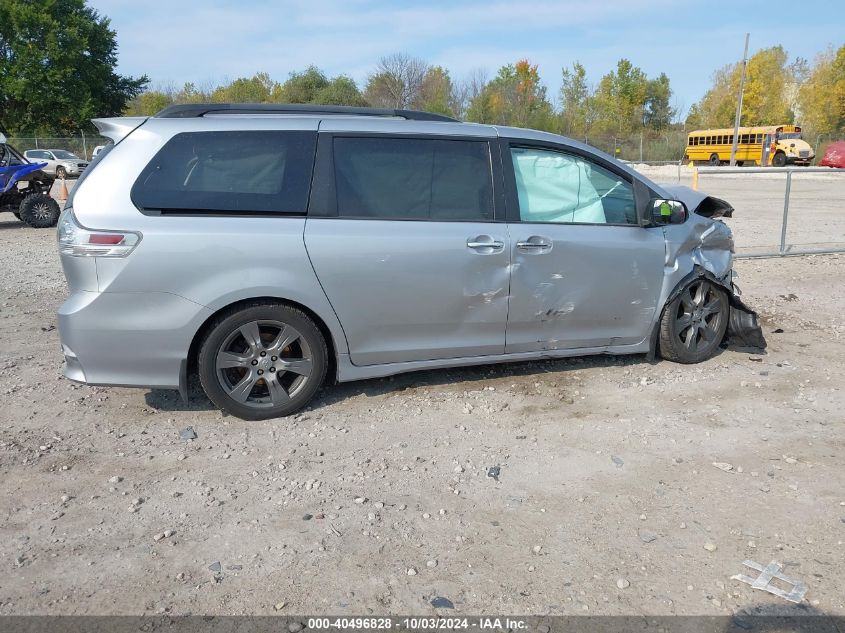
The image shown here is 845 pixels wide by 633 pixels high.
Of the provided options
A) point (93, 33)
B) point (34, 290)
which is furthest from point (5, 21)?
point (34, 290)

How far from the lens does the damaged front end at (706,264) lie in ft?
16.9

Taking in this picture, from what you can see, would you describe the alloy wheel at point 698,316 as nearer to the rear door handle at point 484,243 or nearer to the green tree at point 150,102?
the rear door handle at point 484,243

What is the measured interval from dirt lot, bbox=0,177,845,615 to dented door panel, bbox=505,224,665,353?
0.38 metres

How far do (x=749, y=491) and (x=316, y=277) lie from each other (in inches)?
106

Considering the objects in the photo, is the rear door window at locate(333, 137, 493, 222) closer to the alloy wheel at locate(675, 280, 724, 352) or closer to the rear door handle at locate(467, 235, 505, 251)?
the rear door handle at locate(467, 235, 505, 251)

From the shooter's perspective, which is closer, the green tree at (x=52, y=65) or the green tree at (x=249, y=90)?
the green tree at (x=52, y=65)

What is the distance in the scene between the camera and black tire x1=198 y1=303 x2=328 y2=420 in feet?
13.8

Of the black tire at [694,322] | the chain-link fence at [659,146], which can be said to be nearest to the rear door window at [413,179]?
the black tire at [694,322]

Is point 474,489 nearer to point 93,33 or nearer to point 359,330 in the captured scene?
point 359,330

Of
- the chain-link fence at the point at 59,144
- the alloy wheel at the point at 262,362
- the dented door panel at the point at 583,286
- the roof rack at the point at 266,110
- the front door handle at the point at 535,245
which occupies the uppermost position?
the chain-link fence at the point at 59,144

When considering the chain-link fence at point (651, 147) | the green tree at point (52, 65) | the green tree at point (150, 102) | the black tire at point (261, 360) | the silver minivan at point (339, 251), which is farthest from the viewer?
the green tree at point (150, 102)

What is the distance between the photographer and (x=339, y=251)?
429cm

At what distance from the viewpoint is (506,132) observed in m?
4.82

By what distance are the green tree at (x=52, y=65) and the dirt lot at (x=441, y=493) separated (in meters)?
47.5
